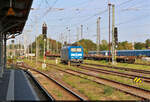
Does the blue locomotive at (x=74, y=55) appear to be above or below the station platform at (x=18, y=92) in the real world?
above

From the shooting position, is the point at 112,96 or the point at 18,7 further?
the point at 18,7

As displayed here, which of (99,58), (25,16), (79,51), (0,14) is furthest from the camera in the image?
(99,58)

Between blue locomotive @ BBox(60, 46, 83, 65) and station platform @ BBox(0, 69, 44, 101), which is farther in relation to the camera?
blue locomotive @ BBox(60, 46, 83, 65)

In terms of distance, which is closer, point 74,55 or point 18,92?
point 18,92

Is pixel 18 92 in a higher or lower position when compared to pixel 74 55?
lower

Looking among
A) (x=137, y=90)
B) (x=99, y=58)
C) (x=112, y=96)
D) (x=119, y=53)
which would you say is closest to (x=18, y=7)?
(x=112, y=96)

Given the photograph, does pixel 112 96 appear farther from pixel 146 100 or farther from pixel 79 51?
pixel 79 51

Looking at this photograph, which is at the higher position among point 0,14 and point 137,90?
point 0,14

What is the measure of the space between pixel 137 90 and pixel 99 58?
38322mm

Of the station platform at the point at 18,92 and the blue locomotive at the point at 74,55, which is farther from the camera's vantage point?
the blue locomotive at the point at 74,55

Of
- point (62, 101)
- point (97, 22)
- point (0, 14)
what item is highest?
point (97, 22)

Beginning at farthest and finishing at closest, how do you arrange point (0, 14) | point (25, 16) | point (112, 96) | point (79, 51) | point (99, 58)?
point (99, 58), point (79, 51), point (25, 16), point (0, 14), point (112, 96)

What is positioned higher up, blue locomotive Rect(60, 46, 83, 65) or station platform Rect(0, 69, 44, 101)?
blue locomotive Rect(60, 46, 83, 65)

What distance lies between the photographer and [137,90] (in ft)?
39.2
